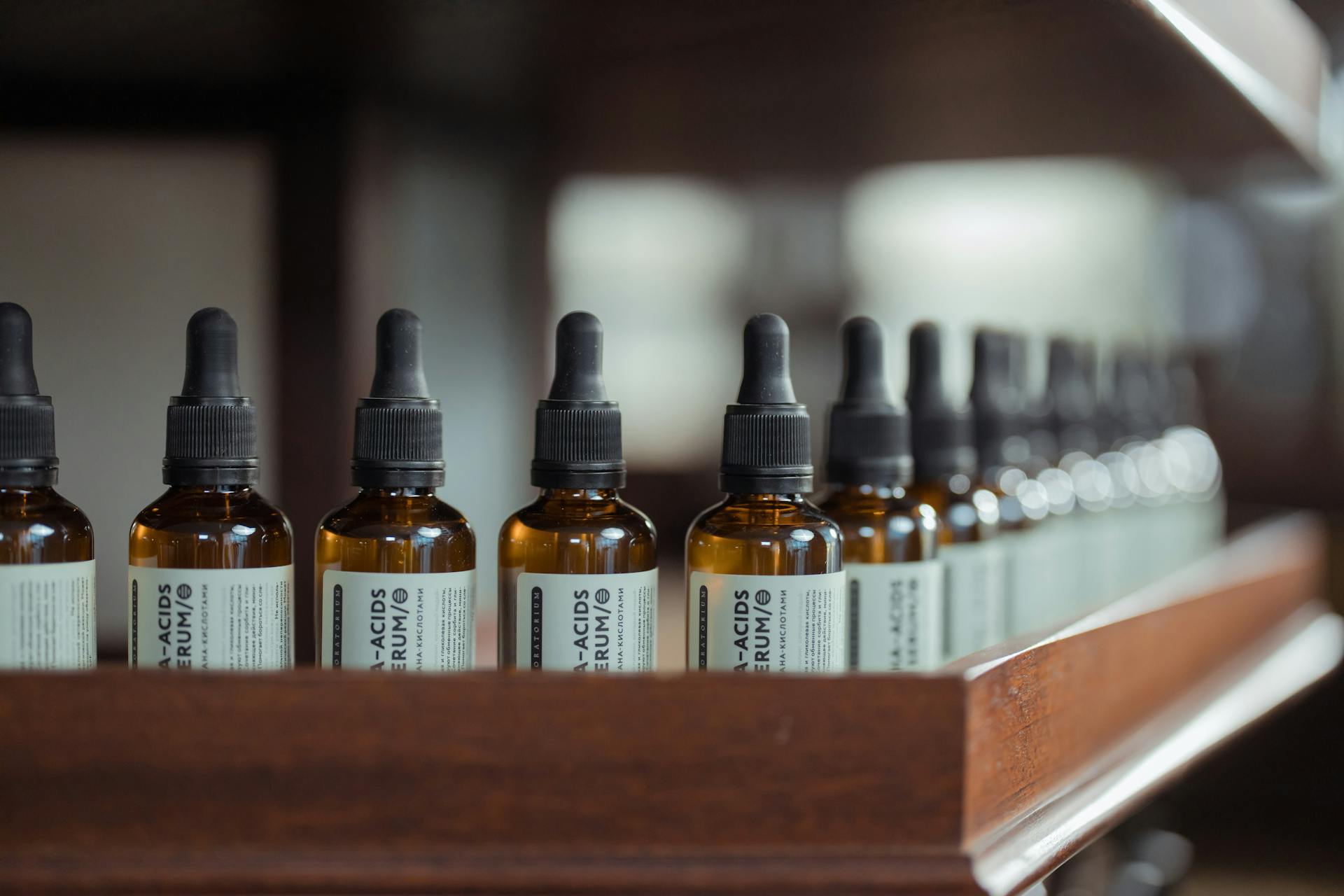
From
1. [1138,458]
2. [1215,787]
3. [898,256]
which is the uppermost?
[898,256]

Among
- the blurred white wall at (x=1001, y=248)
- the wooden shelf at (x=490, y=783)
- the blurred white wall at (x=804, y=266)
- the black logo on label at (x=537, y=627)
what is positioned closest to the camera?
the wooden shelf at (x=490, y=783)

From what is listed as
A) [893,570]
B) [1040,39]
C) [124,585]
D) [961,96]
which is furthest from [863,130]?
[124,585]

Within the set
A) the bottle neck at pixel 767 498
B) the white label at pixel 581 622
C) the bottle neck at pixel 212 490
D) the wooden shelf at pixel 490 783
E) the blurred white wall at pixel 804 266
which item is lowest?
the wooden shelf at pixel 490 783

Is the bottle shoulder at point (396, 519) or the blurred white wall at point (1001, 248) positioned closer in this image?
the bottle shoulder at point (396, 519)

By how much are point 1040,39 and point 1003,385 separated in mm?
263

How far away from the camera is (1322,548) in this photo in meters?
1.29

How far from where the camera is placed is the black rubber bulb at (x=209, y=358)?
448 millimetres

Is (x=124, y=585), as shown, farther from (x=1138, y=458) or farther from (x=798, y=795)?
(x=1138, y=458)

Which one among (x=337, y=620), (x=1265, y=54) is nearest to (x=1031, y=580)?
(x=1265, y=54)

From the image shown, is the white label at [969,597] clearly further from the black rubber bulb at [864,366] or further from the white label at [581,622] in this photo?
the white label at [581,622]

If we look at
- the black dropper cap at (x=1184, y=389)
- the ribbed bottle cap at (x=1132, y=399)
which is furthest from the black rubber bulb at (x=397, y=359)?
the black dropper cap at (x=1184, y=389)

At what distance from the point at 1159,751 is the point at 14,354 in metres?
0.53

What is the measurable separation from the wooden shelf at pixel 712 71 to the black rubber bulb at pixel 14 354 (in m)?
0.13

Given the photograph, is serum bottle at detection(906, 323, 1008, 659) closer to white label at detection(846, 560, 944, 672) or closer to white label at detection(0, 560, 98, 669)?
white label at detection(846, 560, 944, 672)
